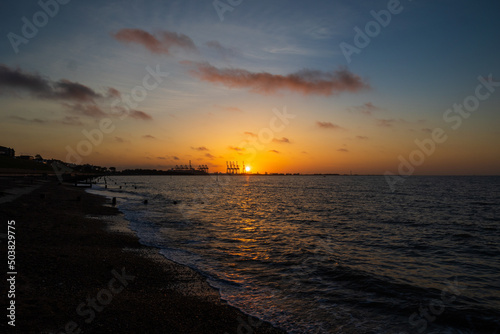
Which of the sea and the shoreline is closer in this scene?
the shoreline

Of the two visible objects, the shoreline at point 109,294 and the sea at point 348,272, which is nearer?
the shoreline at point 109,294

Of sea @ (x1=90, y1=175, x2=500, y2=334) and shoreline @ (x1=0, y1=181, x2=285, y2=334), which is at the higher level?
shoreline @ (x1=0, y1=181, x2=285, y2=334)

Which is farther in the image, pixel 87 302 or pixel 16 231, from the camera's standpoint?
pixel 16 231

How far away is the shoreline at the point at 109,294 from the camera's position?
26.2 feet

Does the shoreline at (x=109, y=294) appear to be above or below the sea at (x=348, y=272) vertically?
above

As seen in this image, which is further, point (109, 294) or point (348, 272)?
point (348, 272)

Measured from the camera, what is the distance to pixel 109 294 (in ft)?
33.0

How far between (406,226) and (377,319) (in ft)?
80.6

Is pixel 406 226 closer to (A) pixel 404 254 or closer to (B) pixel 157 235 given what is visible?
(A) pixel 404 254

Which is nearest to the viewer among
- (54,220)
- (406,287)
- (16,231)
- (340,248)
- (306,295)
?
(306,295)

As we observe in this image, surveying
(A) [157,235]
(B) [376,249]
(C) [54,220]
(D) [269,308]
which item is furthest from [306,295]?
(C) [54,220]

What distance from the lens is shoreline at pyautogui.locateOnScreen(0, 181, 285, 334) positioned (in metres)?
7.97

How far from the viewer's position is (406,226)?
31.1 meters

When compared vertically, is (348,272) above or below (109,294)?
below
